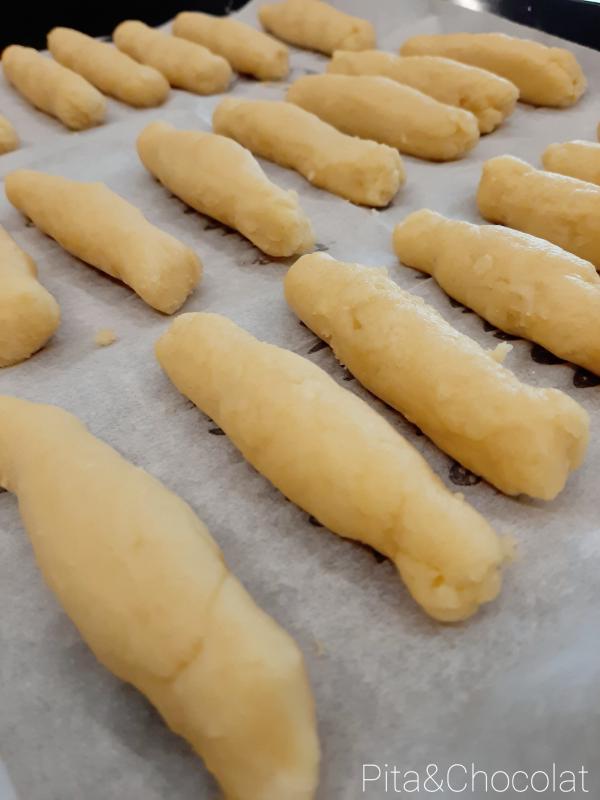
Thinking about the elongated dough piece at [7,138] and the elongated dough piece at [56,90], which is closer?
the elongated dough piece at [7,138]

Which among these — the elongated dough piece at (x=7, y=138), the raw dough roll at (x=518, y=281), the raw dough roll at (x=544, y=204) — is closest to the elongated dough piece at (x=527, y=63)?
the raw dough roll at (x=544, y=204)

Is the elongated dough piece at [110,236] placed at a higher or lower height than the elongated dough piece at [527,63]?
lower

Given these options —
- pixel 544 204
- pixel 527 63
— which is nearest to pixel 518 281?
pixel 544 204

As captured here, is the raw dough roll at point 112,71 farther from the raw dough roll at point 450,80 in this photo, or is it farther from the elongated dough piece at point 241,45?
the raw dough roll at point 450,80

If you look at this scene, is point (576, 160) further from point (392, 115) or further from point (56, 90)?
point (56, 90)

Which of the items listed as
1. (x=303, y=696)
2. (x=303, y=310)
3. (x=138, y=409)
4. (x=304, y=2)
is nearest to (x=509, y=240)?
(x=303, y=310)

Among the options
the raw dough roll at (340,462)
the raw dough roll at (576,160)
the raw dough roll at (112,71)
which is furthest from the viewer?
the raw dough roll at (112,71)

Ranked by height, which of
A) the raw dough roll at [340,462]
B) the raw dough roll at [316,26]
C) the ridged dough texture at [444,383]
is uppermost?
the raw dough roll at [316,26]

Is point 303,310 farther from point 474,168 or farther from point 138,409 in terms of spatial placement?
point 474,168
